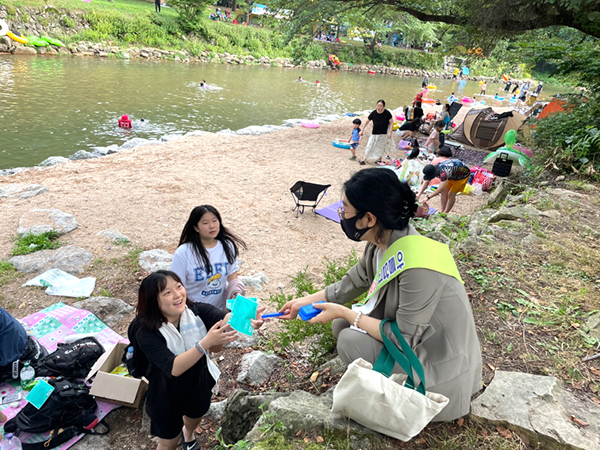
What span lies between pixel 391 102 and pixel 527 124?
12.1 metres

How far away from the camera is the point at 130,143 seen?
10391 millimetres

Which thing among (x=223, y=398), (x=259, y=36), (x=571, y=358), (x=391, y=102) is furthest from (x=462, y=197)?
(x=259, y=36)

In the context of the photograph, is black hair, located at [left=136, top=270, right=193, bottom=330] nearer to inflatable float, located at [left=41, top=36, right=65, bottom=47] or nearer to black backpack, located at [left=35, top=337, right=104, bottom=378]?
black backpack, located at [left=35, top=337, right=104, bottom=378]

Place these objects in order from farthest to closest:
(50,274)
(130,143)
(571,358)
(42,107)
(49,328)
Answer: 1. (42,107)
2. (130,143)
3. (50,274)
4. (49,328)
5. (571,358)

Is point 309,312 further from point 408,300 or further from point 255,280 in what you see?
point 255,280

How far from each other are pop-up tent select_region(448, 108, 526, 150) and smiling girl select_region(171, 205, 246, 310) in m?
10.8

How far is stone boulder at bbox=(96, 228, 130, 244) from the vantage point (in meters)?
5.36

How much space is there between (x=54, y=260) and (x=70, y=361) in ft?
7.44

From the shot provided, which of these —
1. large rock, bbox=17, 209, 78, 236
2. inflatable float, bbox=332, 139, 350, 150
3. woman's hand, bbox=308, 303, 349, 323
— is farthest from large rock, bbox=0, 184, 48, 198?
inflatable float, bbox=332, 139, 350, 150

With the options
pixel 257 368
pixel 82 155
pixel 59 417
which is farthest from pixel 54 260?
pixel 82 155

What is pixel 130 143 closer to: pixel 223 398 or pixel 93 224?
pixel 93 224

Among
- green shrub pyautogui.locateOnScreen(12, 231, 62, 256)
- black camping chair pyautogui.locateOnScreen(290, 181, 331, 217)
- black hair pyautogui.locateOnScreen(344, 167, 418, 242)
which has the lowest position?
green shrub pyautogui.locateOnScreen(12, 231, 62, 256)

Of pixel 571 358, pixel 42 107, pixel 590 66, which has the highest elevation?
pixel 590 66

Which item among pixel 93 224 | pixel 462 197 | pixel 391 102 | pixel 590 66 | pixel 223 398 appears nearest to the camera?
pixel 223 398
